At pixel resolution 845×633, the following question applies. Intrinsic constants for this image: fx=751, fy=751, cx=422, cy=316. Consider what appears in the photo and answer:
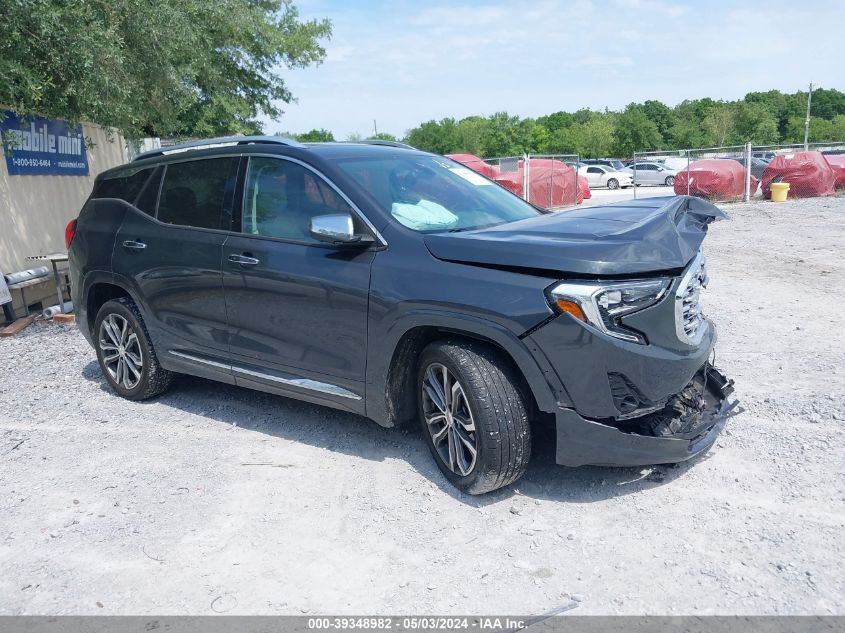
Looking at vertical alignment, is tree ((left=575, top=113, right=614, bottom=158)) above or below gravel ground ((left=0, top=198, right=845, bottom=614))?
above

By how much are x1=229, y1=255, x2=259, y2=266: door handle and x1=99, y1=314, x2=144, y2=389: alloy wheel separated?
4.54 ft

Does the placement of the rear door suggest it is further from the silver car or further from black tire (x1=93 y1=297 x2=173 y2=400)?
the silver car

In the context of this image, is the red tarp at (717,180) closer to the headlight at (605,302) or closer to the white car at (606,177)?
the white car at (606,177)

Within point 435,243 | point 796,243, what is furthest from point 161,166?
point 796,243

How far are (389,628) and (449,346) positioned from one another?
1.45 m

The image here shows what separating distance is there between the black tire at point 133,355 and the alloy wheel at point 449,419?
8.51ft

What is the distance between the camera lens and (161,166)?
5699 mm

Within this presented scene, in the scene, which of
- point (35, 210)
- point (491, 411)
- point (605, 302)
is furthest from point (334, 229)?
point (35, 210)

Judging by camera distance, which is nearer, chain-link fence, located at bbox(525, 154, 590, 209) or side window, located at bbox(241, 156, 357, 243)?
side window, located at bbox(241, 156, 357, 243)

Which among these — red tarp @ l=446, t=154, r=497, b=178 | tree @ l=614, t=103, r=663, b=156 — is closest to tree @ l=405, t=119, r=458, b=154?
tree @ l=614, t=103, r=663, b=156

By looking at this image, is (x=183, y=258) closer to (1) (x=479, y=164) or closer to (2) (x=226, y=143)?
(2) (x=226, y=143)

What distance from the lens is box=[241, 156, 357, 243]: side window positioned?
4.55m

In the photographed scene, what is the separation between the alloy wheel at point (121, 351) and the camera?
19.1 ft

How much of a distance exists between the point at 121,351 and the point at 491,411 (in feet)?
11.4
